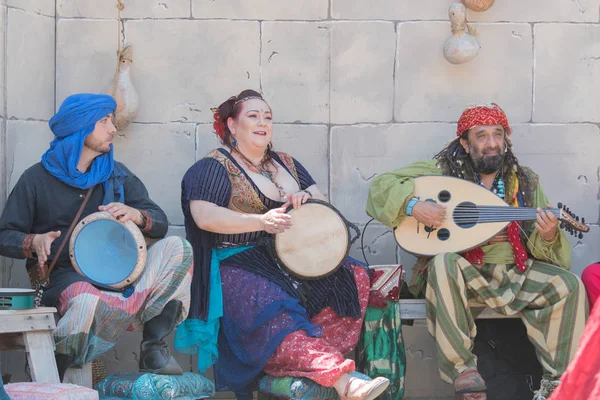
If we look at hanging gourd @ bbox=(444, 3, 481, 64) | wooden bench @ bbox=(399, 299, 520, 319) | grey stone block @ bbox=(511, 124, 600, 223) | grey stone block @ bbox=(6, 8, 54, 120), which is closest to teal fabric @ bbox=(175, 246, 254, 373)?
wooden bench @ bbox=(399, 299, 520, 319)

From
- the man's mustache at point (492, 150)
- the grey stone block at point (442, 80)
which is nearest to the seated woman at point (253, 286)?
the man's mustache at point (492, 150)

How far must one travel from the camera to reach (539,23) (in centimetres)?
607

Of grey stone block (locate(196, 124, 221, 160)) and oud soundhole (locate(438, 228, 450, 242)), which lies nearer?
oud soundhole (locate(438, 228, 450, 242))

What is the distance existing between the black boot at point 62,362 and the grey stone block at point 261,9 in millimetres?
2508

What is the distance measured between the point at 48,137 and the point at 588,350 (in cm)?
438

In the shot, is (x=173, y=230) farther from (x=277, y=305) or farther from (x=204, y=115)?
(x=277, y=305)

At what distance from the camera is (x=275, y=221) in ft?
15.3

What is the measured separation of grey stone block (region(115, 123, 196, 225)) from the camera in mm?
5922

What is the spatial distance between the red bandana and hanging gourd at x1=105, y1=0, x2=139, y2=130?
1.90m

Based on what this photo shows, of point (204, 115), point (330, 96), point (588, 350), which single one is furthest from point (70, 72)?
point (588, 350)

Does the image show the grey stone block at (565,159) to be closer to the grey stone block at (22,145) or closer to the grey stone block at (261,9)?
the grey stone block at (261,9)

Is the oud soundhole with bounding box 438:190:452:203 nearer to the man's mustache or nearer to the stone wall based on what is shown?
the man's mustache

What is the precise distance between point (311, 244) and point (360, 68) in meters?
1.63

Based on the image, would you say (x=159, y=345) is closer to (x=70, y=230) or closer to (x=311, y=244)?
(x=70, y=230)
